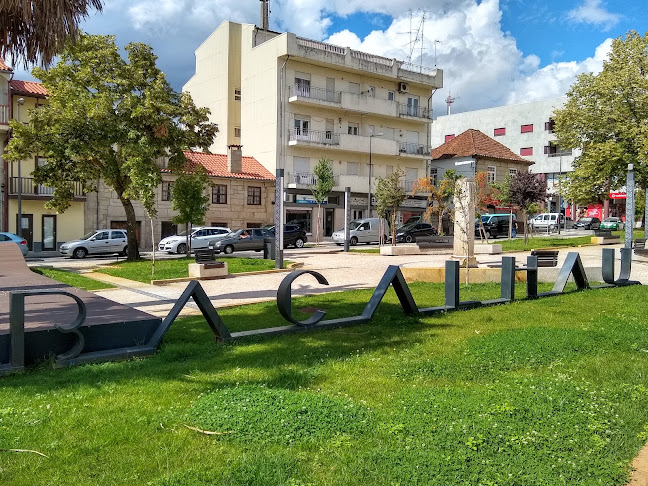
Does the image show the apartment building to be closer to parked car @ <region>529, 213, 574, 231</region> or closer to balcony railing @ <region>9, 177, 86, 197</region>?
balcony railing @ <region>9, 177, 86, 197</region>

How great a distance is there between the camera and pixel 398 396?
190 inches

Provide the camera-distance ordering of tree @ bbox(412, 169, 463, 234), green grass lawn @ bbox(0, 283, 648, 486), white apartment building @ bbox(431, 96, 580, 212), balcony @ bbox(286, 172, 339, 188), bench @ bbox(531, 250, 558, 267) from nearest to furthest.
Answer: green grass lawn @ bbox(0, 283, 648, 486)
bench @ bbox(531, 250, 558, 267)
tree @ bbox(412, 169, 463, 234)
balcony @ bbox(286, 172, 339, 188)
white apartment building @ bbox(431, 96, 580, 212)

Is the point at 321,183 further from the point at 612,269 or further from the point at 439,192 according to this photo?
the point at 612,269

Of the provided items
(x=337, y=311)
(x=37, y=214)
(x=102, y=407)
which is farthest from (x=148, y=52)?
A: (x=102, y=407)

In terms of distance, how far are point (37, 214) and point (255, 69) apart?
1850 cm

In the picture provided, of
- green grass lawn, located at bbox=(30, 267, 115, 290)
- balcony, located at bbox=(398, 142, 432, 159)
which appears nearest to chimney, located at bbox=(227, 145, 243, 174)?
balcony, located at bbox=(398, 142, 432, 159)

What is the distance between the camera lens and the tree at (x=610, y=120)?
28125 millimetres

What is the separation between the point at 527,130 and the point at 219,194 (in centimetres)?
3951

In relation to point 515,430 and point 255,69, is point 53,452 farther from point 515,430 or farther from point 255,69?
point 255,69

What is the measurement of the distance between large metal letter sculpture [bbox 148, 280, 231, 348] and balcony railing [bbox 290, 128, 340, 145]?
116ft

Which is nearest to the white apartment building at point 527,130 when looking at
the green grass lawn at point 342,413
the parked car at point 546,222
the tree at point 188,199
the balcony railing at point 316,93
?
the parked car at point 546,222

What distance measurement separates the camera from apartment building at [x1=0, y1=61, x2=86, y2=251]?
3106cm

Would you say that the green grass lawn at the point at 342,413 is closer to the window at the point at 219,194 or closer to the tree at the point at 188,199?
the tree at the point at 188,199

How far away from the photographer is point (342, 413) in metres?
4.32
